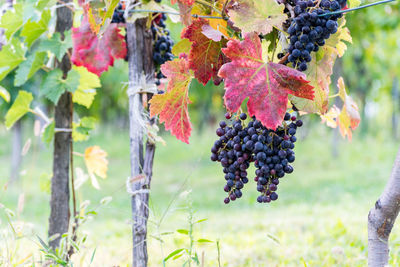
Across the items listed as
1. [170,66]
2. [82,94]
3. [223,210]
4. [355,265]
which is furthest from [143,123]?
[223,210]

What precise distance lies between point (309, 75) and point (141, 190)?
0.90 meters

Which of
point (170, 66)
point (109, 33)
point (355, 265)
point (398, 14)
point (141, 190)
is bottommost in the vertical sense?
point (355, 265)

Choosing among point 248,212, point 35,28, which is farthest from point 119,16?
point 248,212

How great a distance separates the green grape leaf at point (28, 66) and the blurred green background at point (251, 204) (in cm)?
46

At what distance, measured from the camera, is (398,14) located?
696cm

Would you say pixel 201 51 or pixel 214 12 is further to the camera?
pixel 214 12

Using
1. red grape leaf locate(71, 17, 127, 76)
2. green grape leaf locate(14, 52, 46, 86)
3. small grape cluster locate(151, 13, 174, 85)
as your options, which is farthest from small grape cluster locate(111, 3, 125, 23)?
green grape leaf locate(14, 52, 46, 86)

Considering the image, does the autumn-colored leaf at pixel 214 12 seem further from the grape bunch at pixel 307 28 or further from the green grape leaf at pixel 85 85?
the green grape leaf at pixel 85 85

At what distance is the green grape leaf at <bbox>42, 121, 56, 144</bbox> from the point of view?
2.34 m

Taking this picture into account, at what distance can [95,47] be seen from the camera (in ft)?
6.87

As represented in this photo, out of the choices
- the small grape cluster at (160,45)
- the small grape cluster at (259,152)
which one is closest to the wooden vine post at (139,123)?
the small grape cluster at (160,45)

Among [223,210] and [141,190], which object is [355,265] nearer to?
[141,190]

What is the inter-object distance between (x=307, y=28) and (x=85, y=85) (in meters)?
1.52

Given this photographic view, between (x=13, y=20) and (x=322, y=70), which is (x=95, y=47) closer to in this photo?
(x=13, y=20)
